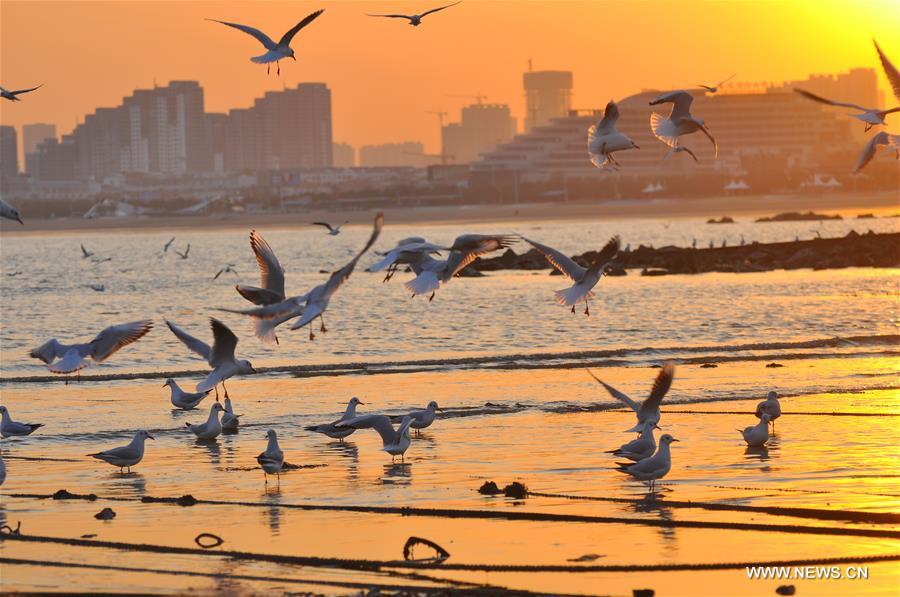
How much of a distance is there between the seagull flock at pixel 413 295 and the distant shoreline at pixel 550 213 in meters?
94.1

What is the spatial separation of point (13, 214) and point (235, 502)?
488cm

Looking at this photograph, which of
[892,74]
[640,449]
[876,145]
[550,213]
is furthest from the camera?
[550,213]

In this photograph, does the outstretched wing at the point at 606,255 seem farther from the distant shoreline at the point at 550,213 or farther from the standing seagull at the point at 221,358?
the distant shoreline at the point at 550,213

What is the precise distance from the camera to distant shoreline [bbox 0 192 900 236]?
12412cm

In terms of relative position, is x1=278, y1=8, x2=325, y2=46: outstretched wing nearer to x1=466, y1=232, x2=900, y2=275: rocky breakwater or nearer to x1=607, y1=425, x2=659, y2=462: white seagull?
x1=607, y1=425, x2=659, y2=462: white seagull

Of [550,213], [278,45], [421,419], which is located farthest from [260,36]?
[550,213]

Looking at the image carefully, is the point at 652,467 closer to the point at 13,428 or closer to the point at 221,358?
the point at 221,358

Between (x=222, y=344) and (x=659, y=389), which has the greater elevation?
(x=222, y=344)

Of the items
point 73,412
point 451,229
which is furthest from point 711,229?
point 73,412

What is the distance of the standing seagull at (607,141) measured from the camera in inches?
576

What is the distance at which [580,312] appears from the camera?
32.7 m

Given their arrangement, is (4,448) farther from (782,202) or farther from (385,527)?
(782,202)

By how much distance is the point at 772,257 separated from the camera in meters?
47.3

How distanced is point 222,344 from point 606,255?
3469 mm
